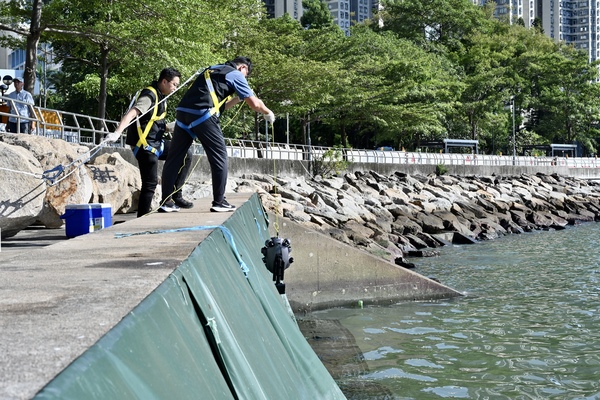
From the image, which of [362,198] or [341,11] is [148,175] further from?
[341,11]

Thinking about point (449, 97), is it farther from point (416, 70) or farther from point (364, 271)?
point (364, 271)

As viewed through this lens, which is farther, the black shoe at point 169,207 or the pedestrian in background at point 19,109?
the pedestrian in background at point 19,109

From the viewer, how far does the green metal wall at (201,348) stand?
5.92ft

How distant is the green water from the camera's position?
24.8ft

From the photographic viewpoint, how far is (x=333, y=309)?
11.3 metres

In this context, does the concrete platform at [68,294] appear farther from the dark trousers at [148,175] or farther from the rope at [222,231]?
the dark trousers at [148,175]

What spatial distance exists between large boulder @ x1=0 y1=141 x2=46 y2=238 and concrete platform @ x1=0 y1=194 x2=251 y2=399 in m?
2.37

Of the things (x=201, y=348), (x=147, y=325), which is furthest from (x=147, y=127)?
(x=147, y=325)

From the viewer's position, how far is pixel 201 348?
8.64 ft

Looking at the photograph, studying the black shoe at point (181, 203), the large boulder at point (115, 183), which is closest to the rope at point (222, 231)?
the black shoe at point (181, 203)

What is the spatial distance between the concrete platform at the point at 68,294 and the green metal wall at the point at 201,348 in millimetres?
51

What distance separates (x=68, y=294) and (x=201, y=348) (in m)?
0.51

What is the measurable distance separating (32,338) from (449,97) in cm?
5846

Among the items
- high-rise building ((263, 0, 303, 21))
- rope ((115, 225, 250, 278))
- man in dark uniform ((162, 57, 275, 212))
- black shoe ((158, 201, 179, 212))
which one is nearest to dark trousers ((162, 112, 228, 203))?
man in dark uniform ((162, 57, 275, 212))
